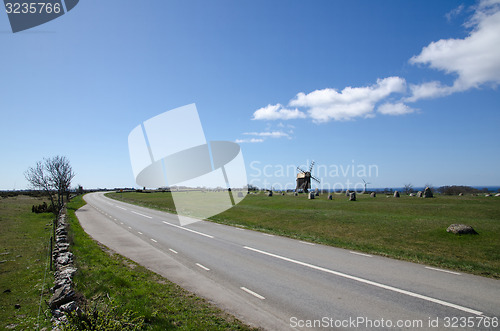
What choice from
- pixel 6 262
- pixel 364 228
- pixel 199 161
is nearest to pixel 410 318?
pixel 364 228

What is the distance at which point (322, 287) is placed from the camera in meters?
8.56

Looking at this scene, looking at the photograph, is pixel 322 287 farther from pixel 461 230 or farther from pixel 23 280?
pixel 461 230

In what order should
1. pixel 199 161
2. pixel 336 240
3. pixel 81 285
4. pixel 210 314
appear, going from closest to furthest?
pixel 210 314 → pixel 81 285 → pixel 336 240 → pixel 199 161

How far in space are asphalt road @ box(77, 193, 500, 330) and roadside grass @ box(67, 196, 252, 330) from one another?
1.86ft

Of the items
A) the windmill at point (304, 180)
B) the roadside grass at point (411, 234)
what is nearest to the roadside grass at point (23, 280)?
the roadside grass at point (411, 234)

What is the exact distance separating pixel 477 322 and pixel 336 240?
1026 centimetres

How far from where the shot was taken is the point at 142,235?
19.1 m

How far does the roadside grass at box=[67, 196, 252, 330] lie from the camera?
6.14 m

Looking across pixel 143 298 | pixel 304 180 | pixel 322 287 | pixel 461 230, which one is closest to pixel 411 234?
pixel 461 230

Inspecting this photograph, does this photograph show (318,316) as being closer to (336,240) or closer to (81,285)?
(81,285)

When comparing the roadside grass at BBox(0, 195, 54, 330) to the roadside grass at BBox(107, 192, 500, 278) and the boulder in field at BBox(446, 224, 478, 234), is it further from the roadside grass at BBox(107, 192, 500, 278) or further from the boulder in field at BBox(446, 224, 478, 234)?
the boulder in field at BBox(446, 224, 478, 234)

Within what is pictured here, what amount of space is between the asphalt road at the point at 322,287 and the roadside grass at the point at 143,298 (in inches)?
22.4

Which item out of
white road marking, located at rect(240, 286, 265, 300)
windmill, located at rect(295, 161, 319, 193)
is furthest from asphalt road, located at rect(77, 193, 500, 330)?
windmill, located at rect(295, 161, 319, 193)

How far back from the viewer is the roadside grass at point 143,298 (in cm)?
614
